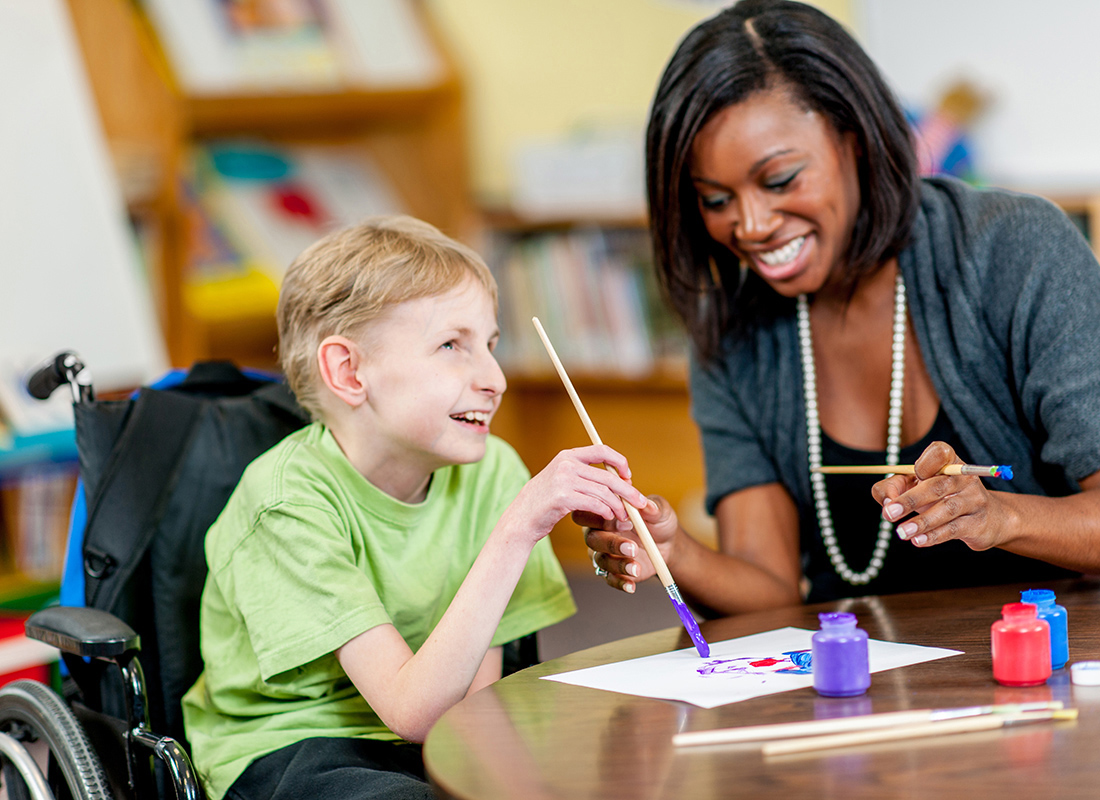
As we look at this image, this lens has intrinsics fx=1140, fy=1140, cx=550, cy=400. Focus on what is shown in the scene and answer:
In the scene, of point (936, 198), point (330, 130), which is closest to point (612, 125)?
point (330, 130)

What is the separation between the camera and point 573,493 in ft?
3.39

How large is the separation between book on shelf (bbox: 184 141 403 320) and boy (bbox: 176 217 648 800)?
166cm

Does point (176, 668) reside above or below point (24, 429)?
below

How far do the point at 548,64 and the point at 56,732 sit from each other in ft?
9.79

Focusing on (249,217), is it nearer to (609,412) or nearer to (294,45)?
(294,45)

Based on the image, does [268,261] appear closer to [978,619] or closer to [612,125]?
[612,125]

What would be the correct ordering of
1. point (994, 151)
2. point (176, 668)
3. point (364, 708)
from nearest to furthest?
point (364, 708) < point (176, 668) < point (994, 151)

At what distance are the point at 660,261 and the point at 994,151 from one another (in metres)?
1.72

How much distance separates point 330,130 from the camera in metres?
3.50

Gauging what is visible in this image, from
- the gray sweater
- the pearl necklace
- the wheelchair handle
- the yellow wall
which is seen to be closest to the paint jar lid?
the gray sweater

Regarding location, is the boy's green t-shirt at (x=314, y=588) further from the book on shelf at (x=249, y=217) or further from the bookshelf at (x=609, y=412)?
the bookshelf at (x=609, y=412)

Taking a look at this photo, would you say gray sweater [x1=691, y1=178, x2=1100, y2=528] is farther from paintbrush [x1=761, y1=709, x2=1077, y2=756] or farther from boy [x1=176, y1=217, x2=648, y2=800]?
paintbrush [x1=761, y1=709, x2=1077, y2=756]

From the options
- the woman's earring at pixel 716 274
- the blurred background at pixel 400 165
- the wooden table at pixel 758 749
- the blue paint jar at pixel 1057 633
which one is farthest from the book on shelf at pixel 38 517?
the blue paint jar at pixel 1057 633

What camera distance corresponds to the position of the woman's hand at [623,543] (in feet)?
3.65
